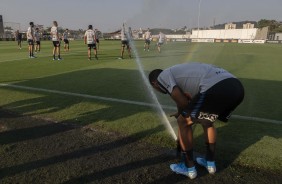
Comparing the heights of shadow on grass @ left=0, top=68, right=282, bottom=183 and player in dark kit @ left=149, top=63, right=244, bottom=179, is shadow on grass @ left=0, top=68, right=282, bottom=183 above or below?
below

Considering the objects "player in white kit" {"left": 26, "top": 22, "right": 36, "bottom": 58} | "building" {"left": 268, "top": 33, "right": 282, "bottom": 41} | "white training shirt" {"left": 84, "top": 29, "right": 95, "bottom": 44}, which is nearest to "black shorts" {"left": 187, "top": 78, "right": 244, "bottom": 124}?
"white training shirt" {"left": 84, "top": 29, "right": 95, "bottom": 44}

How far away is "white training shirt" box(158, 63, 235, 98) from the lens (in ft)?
11.3

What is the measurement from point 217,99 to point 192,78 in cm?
39

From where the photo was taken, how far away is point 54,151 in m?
4.42

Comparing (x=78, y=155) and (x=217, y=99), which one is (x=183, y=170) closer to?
(x=217, y=99)

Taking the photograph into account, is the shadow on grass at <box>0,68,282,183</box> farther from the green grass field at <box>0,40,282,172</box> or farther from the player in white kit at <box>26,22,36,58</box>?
the player in white kit at <box>26,22,36,58</box>

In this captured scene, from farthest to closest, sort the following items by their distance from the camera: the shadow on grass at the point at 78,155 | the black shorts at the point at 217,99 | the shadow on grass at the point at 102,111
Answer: the shadow on grass at the point at 102,111 → the shadow on grass at the point at 78,155 → the black shorts at the point at 217,99

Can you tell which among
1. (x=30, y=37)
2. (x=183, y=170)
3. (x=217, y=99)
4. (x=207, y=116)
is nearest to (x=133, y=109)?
(x=183, y=170)

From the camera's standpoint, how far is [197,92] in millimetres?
3492

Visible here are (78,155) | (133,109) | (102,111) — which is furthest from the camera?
(133,109)

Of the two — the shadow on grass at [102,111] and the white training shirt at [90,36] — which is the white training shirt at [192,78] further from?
the white training shirt at [90,36]

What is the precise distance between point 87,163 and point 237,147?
231 centimetres

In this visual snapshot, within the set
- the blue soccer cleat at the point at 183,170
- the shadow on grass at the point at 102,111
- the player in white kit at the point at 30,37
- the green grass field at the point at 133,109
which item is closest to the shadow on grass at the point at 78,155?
the shadow on grass at the point at 102,111

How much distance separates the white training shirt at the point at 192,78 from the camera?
344 cm
